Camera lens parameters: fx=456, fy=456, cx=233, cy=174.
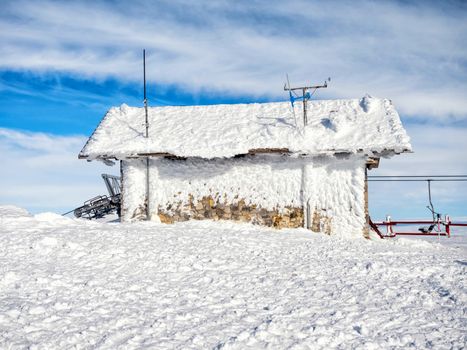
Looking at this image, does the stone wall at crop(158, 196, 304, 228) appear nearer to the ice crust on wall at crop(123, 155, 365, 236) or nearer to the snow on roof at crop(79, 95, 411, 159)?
the ice crust on wall at crop(123, 155, 365, 236)

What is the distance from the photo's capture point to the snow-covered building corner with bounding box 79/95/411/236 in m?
15.4

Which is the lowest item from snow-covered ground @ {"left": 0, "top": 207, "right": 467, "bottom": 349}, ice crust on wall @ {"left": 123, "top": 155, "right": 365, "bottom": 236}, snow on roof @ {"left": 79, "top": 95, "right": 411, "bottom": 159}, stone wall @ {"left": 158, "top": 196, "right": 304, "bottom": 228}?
snow-covered ground @ {"left": 0, "top": 207, "right": 467, "bottom": 349}

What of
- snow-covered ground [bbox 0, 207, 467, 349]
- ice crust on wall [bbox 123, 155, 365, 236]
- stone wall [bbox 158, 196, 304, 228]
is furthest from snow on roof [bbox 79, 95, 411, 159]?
snow-covered ground [bbox 0, 207, 467, 349]

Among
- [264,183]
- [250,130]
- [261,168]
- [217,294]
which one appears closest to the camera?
[217,294]

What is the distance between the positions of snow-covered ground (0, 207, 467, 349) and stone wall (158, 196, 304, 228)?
4168 mm

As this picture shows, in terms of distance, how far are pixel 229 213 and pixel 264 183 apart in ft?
5.23

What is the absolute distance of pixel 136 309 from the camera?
21.3ft

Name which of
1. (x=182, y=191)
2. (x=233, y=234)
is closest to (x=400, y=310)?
(x=233, y=234)

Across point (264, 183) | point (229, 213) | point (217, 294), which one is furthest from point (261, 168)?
point (217, 294)

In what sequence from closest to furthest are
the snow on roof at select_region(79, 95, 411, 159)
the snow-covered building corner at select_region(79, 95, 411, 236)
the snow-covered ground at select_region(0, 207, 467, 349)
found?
the snow-covered ground at select_region(0, 207, 467, 349), the snow-covered building corner at select_region(79, 95, 411, 236), the snow on roof at select_region(79, 95, 411, 159)

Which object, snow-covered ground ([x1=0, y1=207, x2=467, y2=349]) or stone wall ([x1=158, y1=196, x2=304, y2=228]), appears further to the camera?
stone wall ([x1=158, y1=196, x2=304, y2=228])

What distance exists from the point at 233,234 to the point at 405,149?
655cm

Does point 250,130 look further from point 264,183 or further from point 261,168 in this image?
point 264,183

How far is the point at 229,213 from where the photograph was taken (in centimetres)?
1577
